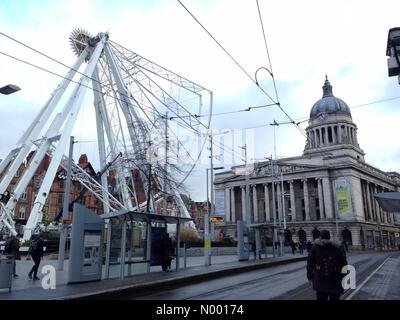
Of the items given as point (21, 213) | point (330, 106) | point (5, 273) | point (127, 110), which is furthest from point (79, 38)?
point (330, 106)

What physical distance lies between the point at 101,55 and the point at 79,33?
4135mm

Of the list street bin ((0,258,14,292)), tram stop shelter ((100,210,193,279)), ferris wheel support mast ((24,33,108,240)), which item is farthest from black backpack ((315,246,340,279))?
ferris wheel support mast ((24,33,108,240))

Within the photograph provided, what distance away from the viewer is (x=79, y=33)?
46.4 metres

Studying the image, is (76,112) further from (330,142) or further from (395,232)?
(395,232)

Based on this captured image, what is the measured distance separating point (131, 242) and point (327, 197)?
290 feet

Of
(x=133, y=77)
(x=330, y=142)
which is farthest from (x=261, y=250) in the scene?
(x=330, y=142)

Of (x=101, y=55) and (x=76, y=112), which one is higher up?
(x=101, y=55)

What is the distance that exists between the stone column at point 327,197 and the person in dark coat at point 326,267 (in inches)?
3768

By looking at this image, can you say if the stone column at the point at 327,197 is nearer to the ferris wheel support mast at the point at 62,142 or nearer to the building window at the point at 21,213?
the building window at the point at 21,213

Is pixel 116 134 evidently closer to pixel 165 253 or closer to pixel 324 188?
pixel 165 253

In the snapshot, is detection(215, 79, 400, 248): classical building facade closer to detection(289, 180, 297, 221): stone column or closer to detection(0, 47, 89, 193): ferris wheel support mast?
detection(289, 180, 297, 221): stone column

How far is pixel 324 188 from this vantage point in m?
100

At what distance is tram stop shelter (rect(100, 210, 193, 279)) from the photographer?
1617 cm
